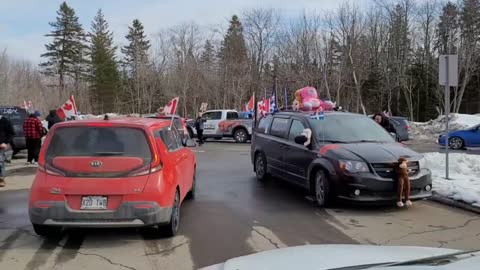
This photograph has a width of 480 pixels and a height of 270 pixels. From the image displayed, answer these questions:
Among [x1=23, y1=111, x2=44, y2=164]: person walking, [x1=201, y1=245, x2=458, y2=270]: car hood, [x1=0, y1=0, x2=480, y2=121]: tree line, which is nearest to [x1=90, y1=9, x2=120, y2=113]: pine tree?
[x1=0, y1=0, x2=480, y2=121]: tree line

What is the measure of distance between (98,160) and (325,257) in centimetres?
405

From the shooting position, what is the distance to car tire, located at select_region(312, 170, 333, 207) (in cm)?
856

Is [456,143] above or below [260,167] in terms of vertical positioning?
below

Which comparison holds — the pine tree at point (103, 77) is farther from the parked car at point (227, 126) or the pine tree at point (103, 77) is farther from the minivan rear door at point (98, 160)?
the minivan rear door at point (98, 160)

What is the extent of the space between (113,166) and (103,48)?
75352 millimetres

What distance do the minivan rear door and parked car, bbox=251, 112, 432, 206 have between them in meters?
3.48

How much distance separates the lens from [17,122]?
17625 mm

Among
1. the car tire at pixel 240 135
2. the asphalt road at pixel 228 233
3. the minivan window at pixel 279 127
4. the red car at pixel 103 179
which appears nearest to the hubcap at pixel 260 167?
the minivan window at pixel 279 127

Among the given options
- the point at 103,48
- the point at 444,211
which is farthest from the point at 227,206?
the point at 103,48

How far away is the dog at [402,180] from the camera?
8.17 meters

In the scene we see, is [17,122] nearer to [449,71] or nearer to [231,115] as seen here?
[231,115]

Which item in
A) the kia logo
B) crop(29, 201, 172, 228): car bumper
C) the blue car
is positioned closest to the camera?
crop(29, 201, 172, 228): car bumper

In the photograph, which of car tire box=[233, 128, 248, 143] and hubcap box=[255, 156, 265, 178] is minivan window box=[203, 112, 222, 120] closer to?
car tire box=[233, 128, 248, 143]

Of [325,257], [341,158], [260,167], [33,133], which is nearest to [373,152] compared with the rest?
[341,158]
